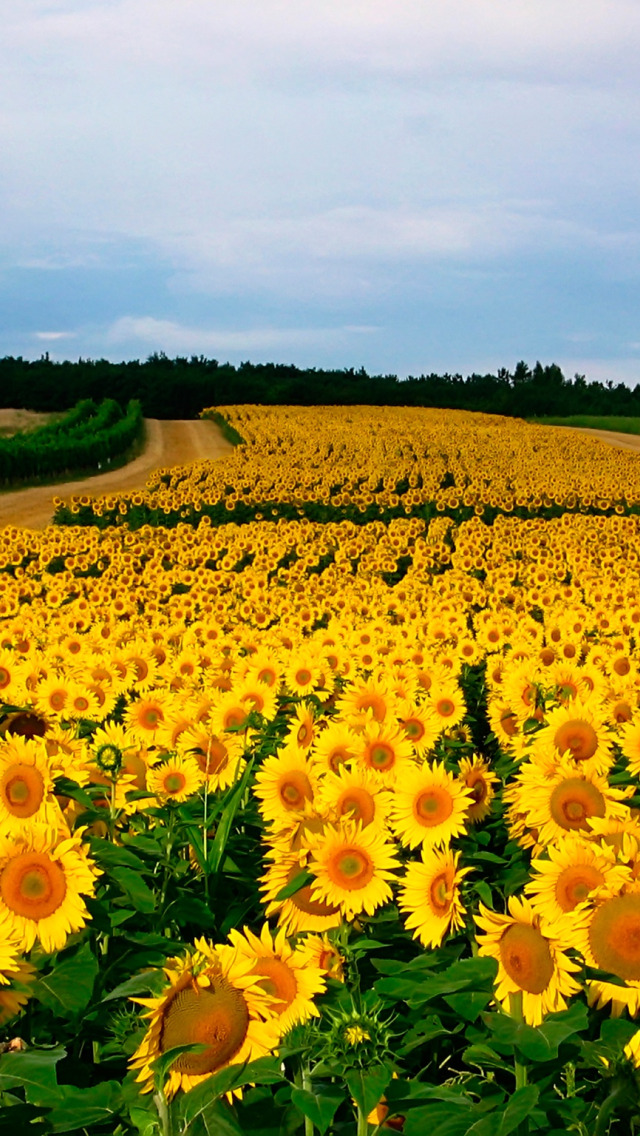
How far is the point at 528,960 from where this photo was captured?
2.55 meters

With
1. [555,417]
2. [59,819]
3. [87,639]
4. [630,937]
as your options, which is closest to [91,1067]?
[59,819]

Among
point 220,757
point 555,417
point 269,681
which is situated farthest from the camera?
point 555,417

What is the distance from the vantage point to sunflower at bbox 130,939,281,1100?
209 centimetres

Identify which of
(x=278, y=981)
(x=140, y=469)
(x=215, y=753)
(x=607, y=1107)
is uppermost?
(x=278, y=981)

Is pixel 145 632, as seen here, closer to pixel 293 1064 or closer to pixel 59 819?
pixel 59 819

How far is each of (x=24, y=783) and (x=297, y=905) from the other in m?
0.86

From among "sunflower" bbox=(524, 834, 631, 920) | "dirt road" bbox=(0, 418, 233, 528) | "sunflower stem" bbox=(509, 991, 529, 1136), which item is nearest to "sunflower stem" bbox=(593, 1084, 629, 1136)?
"sunflower stem" bbox=(509, 991, 529, 1136)

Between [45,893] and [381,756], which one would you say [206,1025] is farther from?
[381,756]

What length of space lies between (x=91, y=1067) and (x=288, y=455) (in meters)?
37.9

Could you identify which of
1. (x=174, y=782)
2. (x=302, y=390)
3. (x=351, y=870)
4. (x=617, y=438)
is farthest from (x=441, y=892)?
(x=302, y=390)

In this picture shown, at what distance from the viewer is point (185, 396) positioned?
9269 cm

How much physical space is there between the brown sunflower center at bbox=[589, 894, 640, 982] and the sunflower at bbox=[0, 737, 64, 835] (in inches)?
58.5

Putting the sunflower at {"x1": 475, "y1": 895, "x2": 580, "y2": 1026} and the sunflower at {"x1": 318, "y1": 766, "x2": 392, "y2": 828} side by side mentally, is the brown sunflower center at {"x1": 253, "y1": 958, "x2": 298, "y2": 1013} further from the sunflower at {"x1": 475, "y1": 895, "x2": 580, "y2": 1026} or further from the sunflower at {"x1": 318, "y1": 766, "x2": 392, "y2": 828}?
the sunflower at {"x1": 318, "y1": 766, "x2": 392, "y2": 828}

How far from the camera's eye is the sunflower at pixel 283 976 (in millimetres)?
2367
